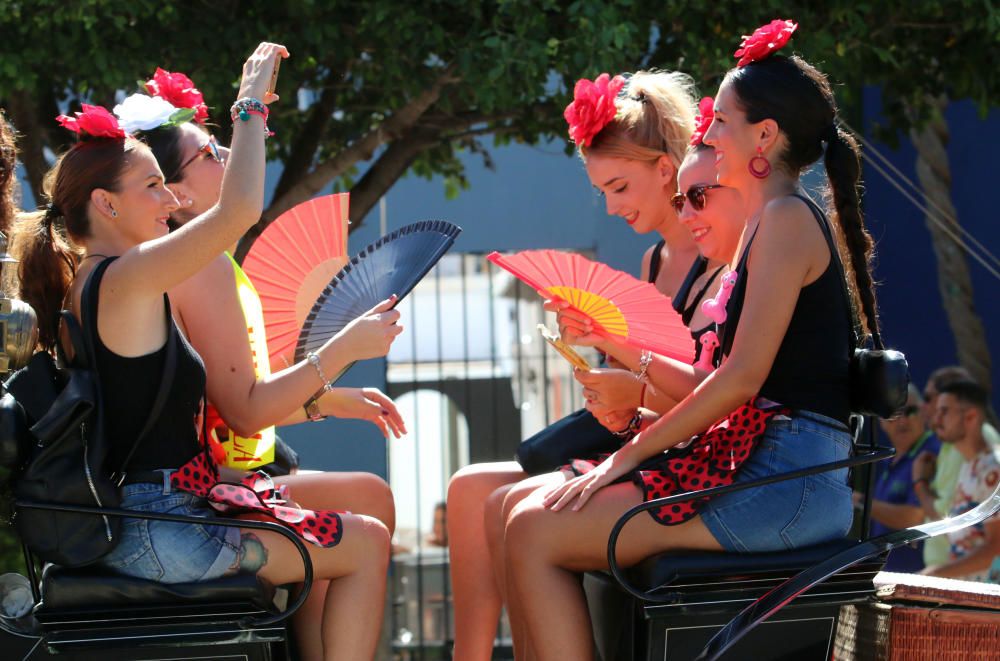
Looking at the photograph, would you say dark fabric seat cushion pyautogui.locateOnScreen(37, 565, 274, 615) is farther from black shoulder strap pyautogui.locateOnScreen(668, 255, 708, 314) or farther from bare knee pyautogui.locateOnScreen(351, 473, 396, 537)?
black shoulder strap pyautogui.locateOnScreen(668, 255, 708, 314)

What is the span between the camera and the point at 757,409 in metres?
2.86

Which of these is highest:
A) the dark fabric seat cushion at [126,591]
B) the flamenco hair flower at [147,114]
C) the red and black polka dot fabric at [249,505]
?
the flamenco hair flower at [147,114]

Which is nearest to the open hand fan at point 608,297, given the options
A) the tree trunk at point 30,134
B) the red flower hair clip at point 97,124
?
the red flower hair clip at point 97,124

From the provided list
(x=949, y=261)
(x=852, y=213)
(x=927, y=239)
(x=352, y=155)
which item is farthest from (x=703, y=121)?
(x=927, y=239)

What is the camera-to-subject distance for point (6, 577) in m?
2.85

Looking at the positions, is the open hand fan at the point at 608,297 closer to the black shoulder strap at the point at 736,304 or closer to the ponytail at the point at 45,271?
the black shoulder strap at the point at 736,304

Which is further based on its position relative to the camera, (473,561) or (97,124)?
(473,561)

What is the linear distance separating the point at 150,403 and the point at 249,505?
1.06 ft

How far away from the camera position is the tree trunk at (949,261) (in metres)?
8.24

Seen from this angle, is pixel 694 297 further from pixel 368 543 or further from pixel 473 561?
pixel 368 543

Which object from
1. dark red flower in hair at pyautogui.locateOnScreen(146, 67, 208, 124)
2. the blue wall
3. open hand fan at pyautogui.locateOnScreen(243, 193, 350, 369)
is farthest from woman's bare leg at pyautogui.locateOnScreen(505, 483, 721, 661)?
the blue wall

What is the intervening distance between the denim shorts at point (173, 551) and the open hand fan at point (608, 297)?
877 mm

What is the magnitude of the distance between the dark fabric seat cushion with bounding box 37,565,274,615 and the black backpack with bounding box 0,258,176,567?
0.04 metres

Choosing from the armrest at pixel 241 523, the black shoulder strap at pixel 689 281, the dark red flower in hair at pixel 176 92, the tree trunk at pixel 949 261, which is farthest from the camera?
the tree trunk at pixel 949 261
